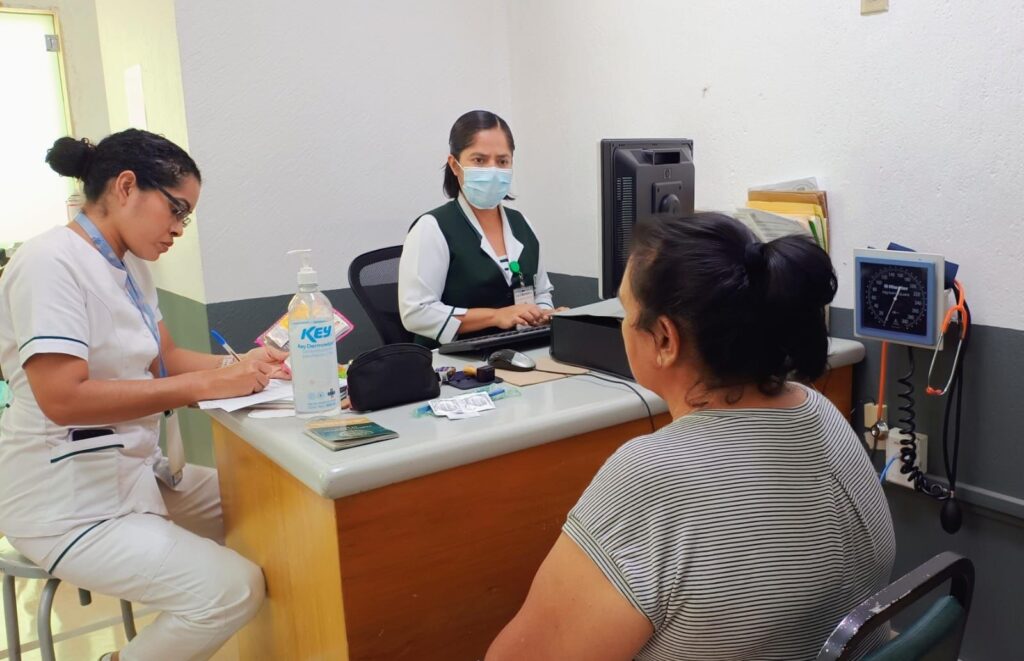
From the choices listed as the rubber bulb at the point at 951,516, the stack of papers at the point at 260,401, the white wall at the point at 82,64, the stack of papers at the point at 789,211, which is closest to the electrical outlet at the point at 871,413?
the rubber bulb at the point at 951,516

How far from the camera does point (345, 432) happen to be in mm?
1236

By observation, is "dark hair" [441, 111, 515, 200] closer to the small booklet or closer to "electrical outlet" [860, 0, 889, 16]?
"electrical outlet" [860, 0, 889, 16]

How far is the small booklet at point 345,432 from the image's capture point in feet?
3.92

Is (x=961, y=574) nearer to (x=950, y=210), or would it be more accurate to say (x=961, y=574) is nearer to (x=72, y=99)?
(x=950, y=210)

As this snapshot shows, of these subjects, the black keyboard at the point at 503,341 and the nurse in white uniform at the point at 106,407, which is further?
the black keyboard at the point at 503,341

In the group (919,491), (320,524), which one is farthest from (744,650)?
(919,491)

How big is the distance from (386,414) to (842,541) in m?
0.81

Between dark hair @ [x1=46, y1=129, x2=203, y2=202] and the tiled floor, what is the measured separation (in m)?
1.28

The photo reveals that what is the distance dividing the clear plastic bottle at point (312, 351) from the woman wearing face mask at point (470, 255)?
77 cm

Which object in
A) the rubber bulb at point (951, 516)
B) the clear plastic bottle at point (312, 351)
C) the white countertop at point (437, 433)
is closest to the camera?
the white countertop at point (437, 433)

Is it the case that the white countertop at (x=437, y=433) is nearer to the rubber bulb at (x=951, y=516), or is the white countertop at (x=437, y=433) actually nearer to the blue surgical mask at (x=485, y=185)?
the rubber bulb at (x=951, y=516)

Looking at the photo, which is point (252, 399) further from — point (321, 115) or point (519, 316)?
point (321, 115)

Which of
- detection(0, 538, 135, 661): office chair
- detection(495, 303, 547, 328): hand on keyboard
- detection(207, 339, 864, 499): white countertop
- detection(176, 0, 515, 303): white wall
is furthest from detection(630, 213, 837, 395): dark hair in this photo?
detection(176, 0, 515, 303): white wall

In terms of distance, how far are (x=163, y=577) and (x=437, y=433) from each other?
0.61 meters
